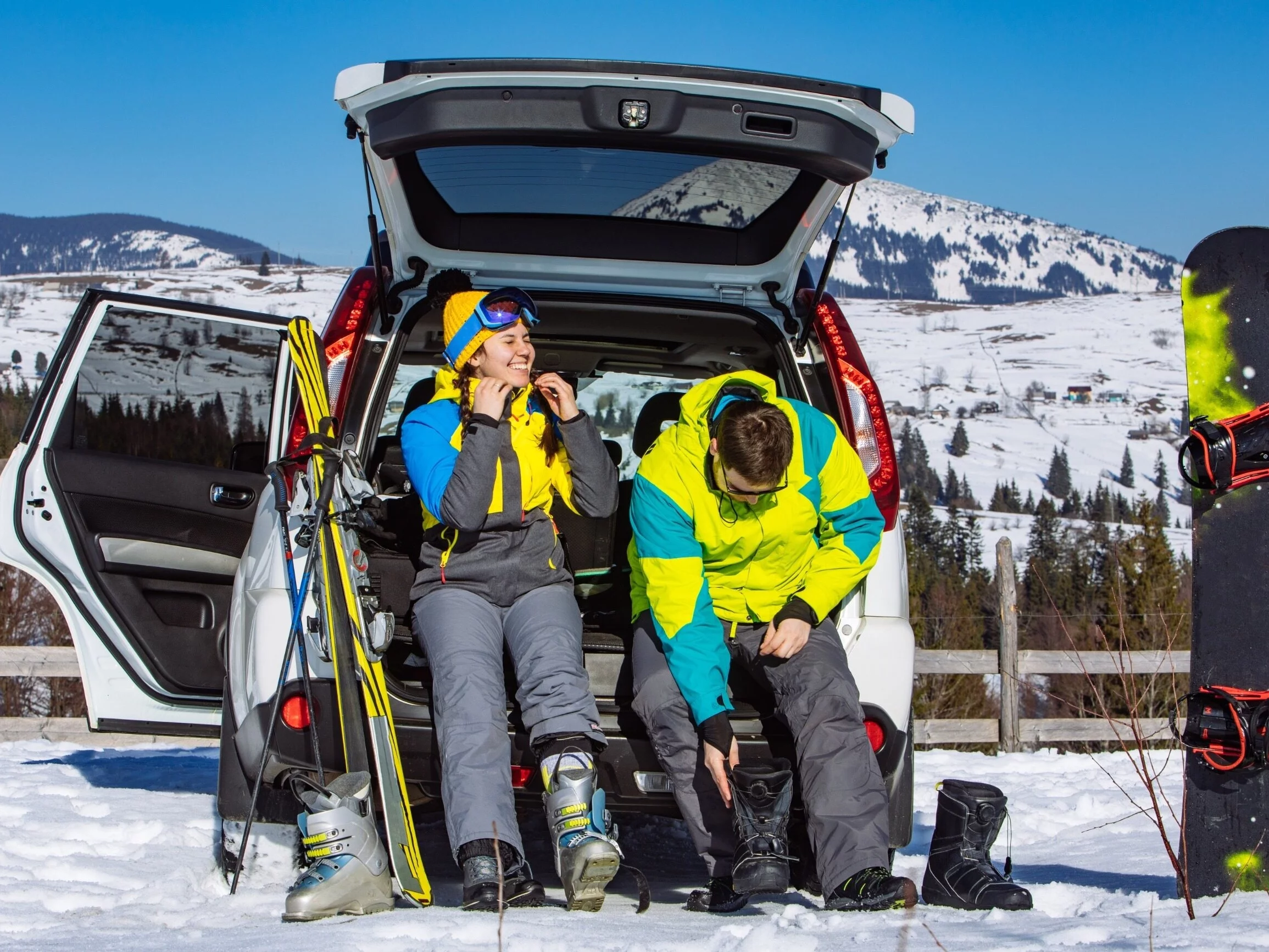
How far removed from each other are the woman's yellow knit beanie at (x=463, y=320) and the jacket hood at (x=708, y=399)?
58cm

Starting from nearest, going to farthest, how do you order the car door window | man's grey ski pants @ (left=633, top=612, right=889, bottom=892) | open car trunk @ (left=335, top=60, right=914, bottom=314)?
open car trunk @ (left=335, top=60, right=914, bottom=314) → man's grey ski pants @ (left=633, top=612, right=889, bottom=892) → the car door window

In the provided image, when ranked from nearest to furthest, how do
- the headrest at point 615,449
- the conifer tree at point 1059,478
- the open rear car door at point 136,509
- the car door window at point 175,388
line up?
the open rear car door at point 136,509 → the car door window at point 175,388 → the headrest at point 615,449 → the conifer tree at point 1059,478

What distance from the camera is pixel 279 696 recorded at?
2.91 metres

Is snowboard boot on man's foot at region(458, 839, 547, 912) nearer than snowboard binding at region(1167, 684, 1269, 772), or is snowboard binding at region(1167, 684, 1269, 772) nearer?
snowboard boot on man's foot at region(458, 839, 547, 912)

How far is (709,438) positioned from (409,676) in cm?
103

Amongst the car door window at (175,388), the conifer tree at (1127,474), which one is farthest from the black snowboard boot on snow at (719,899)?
the conifer tree at (1127,474)

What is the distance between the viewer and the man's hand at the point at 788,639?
9.92 feet

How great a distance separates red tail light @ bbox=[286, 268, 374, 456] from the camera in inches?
127

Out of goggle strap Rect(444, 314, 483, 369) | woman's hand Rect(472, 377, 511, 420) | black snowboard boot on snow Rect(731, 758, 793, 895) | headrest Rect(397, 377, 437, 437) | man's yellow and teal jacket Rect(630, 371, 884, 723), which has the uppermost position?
goggle strap Rect(444, 314, 483, 369)

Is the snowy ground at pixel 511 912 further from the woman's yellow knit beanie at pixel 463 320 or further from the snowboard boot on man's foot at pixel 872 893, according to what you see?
the woman's yellow knit beanie at pixel 463 320

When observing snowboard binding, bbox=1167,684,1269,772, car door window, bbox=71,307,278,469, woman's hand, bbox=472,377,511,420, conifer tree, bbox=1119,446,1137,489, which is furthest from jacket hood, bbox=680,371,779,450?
conifer tree, bbox=1119,446,1137,489

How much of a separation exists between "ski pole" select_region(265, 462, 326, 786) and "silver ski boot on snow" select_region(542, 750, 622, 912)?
21.6 inches

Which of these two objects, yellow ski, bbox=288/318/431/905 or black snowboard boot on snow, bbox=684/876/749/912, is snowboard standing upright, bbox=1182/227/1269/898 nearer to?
black snowboard boot on snow, bbox=684/876/749/912

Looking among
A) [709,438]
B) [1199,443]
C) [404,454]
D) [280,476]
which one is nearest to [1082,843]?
[1199,443]
